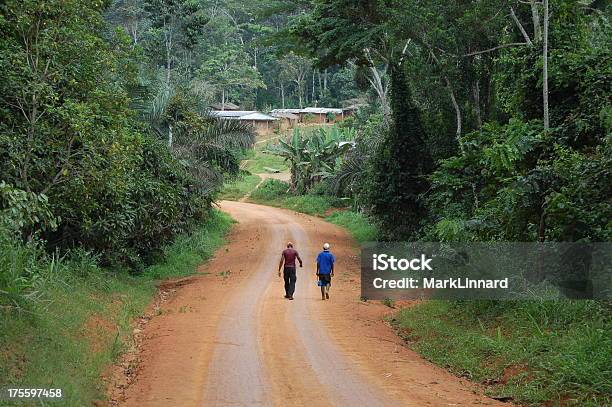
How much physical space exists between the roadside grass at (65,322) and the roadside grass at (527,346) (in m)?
5.40

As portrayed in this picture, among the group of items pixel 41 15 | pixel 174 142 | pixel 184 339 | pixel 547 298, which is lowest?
pixel 184 339

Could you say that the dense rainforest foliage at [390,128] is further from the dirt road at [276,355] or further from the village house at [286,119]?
the village house at [286,119]

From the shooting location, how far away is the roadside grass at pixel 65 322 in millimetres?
8727

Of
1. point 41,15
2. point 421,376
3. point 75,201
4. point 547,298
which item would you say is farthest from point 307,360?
point 41,15

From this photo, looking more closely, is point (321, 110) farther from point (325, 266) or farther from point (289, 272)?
point (325, 266)

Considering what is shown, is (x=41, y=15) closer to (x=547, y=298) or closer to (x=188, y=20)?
(x=547, y=298)

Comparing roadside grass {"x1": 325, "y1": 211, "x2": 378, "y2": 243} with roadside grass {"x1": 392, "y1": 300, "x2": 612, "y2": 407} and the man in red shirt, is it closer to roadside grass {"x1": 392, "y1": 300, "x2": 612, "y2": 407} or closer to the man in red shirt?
the man in red shirt

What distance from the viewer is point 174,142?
31.4 metres

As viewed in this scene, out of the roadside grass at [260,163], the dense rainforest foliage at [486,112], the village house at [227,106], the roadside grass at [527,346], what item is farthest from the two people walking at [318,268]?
the village house at [227,106]

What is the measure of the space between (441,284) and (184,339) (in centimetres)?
634

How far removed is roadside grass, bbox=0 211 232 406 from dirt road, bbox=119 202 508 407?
2.04 ft

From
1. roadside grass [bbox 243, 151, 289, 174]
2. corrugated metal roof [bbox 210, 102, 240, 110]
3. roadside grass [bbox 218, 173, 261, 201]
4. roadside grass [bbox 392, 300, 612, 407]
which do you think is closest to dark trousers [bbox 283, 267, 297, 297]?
roadside grass [bbox 392, 300, 612, 407]

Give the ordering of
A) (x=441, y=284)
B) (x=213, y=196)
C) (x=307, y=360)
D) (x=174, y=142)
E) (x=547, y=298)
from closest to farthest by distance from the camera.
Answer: (x=307, y=360) < (x=547, y=298) < (x=441, y=284) < (x=174, y=142) < (x=213, y=196)

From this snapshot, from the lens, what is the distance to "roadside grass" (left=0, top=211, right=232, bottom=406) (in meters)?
8.73
